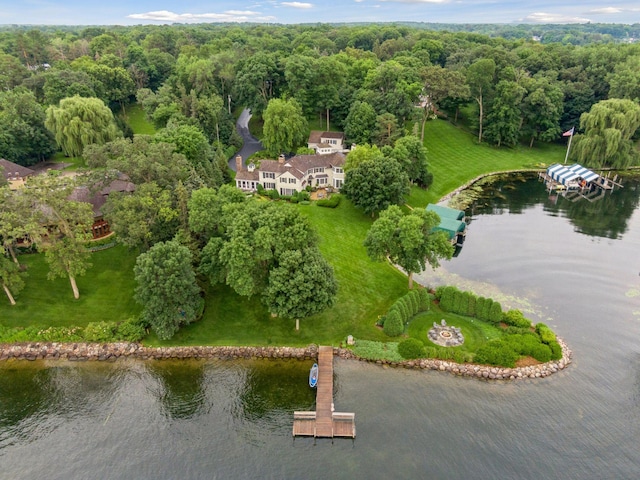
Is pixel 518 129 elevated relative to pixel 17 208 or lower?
lower

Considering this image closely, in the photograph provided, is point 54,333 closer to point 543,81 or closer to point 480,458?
point 480,458

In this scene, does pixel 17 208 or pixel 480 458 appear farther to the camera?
pixel 17 208

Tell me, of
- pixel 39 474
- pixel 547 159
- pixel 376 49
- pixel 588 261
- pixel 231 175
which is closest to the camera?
pixel 39 474

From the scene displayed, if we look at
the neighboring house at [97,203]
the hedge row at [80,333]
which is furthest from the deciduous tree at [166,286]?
A: the neighboring house at [97,203]

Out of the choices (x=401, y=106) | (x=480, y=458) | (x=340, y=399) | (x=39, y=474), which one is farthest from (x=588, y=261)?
(x=39, y=474)

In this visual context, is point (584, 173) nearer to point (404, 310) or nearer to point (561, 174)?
point (561, 174)

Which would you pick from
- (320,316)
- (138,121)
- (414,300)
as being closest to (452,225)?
(414,300)

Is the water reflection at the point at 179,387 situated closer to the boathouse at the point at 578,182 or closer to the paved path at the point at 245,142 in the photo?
the paved path at the point at 245,142
